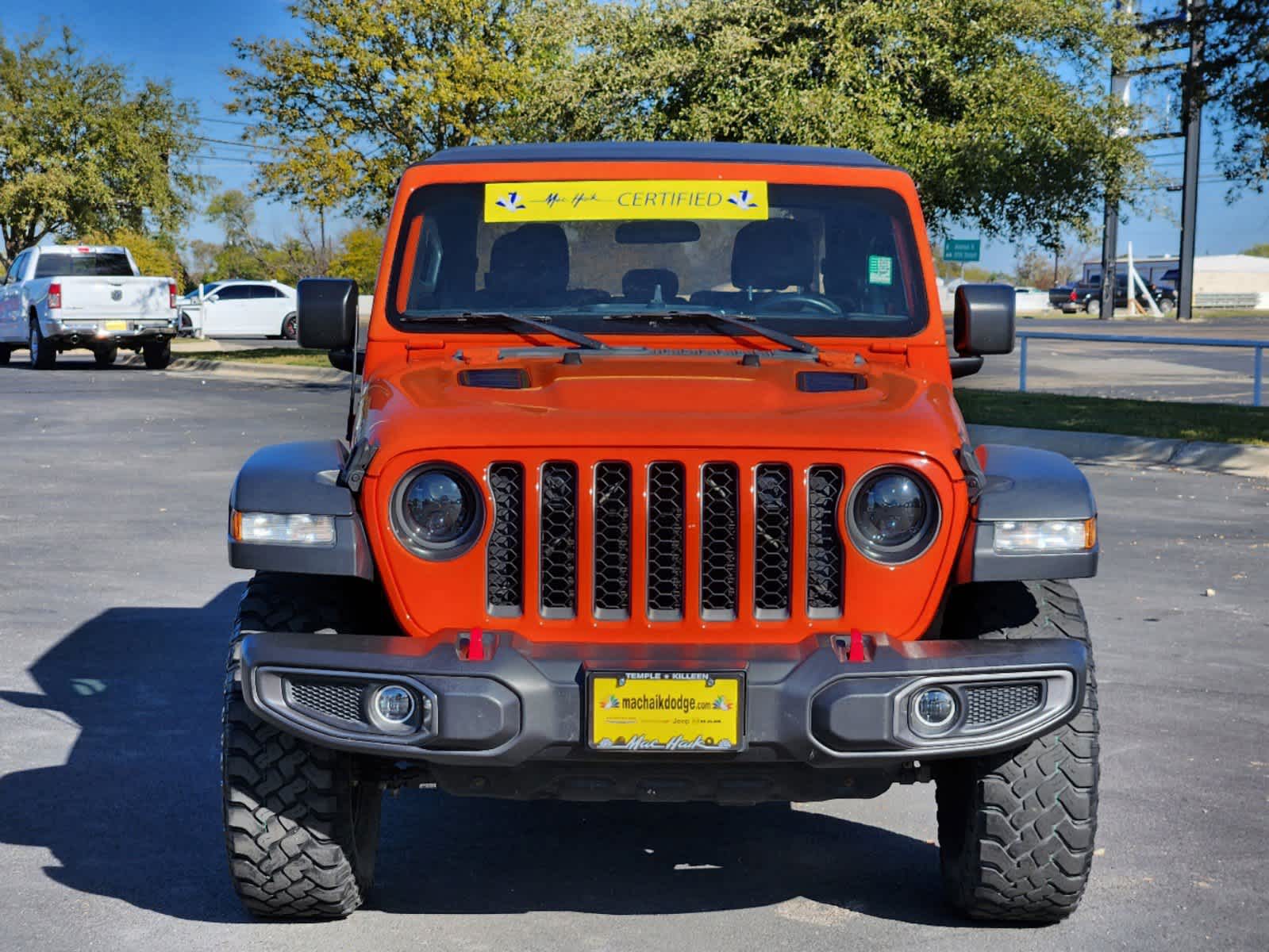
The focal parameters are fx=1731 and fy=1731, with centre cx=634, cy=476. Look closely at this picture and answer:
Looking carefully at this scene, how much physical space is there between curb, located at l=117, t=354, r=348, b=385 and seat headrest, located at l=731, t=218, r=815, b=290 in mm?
21025

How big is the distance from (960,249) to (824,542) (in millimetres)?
21021

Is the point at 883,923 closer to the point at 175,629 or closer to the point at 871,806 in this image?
the point at 871,806

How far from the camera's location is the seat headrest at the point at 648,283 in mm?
5234

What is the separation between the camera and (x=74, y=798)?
17.2 ft

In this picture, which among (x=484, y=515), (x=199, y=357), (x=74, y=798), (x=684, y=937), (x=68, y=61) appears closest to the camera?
(x=484, y=515)

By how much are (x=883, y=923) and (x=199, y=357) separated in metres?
29.2

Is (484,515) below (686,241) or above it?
below

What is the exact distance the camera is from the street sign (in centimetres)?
2380

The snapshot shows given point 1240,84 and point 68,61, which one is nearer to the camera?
point 1240,84

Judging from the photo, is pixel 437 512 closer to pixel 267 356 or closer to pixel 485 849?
pixel 485 849

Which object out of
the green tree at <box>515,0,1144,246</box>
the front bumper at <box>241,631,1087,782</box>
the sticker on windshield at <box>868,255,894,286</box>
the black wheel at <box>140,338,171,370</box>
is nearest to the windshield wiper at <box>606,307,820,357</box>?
the sticker on windshield at <box>868,255,894,286</box>

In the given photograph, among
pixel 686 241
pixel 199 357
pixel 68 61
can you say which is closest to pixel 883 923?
pixel 686 241

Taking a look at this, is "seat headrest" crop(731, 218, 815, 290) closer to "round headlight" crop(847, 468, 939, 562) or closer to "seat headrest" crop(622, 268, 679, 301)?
"seat headrest" crop(622, 268, 679, 301)

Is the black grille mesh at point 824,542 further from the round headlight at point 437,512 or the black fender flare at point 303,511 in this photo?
the black fender flare at point 303,511
